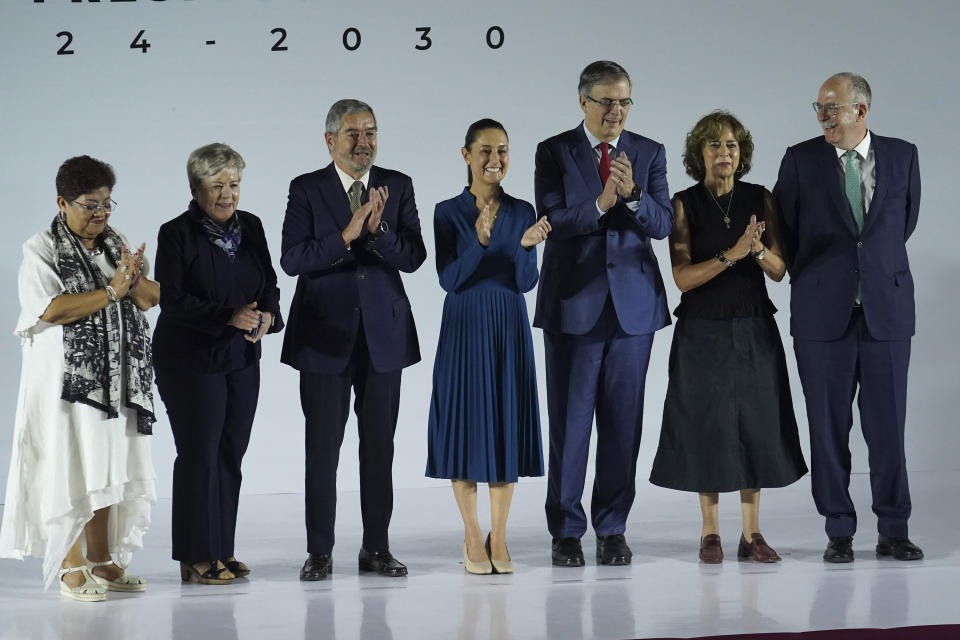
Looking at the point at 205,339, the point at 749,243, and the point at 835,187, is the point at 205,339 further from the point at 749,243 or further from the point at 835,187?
the point at 835,187

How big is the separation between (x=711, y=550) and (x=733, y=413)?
1.69 ft

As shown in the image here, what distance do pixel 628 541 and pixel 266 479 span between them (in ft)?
7.87

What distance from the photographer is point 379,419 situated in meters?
4.58

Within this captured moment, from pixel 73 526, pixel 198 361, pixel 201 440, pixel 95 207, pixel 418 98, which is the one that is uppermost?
pixel 418 98

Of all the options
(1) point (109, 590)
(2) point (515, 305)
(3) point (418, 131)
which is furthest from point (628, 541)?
(3) point (418, 131)

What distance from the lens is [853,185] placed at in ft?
15.3

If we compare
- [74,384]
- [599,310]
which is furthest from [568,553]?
[74,384]

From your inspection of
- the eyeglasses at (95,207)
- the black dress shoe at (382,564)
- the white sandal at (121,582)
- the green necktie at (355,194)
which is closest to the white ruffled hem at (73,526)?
the white sandal at (121,582)

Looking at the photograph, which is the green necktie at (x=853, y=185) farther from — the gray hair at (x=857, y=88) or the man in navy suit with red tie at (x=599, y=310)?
the man in navy suit with red tie at (x=599, y=310)

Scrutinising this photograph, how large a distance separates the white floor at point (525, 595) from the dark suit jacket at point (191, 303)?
2.67ft

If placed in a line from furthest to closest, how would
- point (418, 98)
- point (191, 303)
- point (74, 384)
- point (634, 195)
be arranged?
point (418, 98) → point (634, 195) → point (191, 303) → point (74, 384)

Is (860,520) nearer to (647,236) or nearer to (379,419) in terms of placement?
(647,236)

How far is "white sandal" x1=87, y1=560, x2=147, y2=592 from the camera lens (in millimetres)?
4387

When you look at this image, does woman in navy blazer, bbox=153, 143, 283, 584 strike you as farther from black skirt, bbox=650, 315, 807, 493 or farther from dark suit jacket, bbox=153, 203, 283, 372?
black skirt, bbox=650, 315, 807, 493
